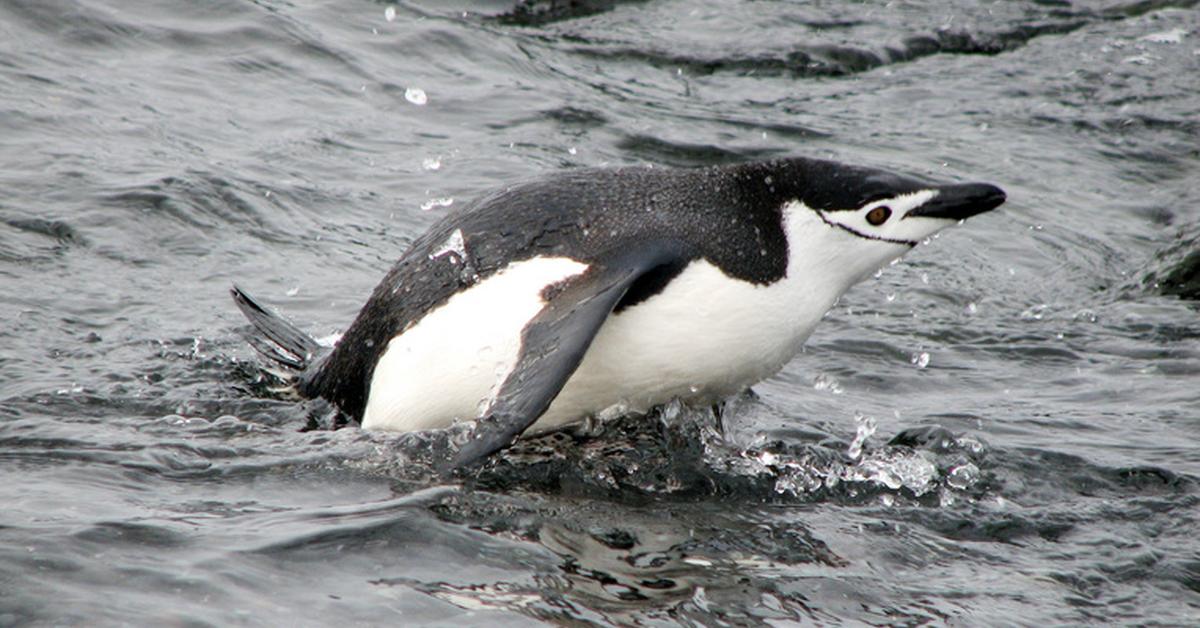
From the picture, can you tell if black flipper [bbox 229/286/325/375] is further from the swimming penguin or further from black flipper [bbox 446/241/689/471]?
black flipper [bbox 446/241/689/471]

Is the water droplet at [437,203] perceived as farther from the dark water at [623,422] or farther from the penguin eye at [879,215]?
the penguin eye at [879,215]

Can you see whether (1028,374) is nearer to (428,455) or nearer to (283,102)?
(428,455)

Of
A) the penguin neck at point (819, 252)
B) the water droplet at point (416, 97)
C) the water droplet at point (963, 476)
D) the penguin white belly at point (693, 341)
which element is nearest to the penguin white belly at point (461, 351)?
the penguin white belly at point (693, 341)

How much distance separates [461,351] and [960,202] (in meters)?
1.49

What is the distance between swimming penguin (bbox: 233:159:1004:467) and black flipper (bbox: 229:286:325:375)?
0.58 m

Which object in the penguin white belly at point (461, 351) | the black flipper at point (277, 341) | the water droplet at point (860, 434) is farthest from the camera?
the black flipper at point (277, 341)

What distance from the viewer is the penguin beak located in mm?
4645

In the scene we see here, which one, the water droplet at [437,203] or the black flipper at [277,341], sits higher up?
the water droplet at [437,203]

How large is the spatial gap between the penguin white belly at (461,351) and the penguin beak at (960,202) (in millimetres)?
1042

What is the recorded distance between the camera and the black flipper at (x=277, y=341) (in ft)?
17.7

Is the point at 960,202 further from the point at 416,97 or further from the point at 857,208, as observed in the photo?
the point at 416,97

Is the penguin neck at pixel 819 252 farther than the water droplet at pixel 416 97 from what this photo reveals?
No

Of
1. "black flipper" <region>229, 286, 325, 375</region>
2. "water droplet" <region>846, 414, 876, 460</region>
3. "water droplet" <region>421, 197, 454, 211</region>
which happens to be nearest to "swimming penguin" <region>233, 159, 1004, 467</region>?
"water droplet" <region>846, 414, 876, 460</region>

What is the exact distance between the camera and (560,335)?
13.9ft
